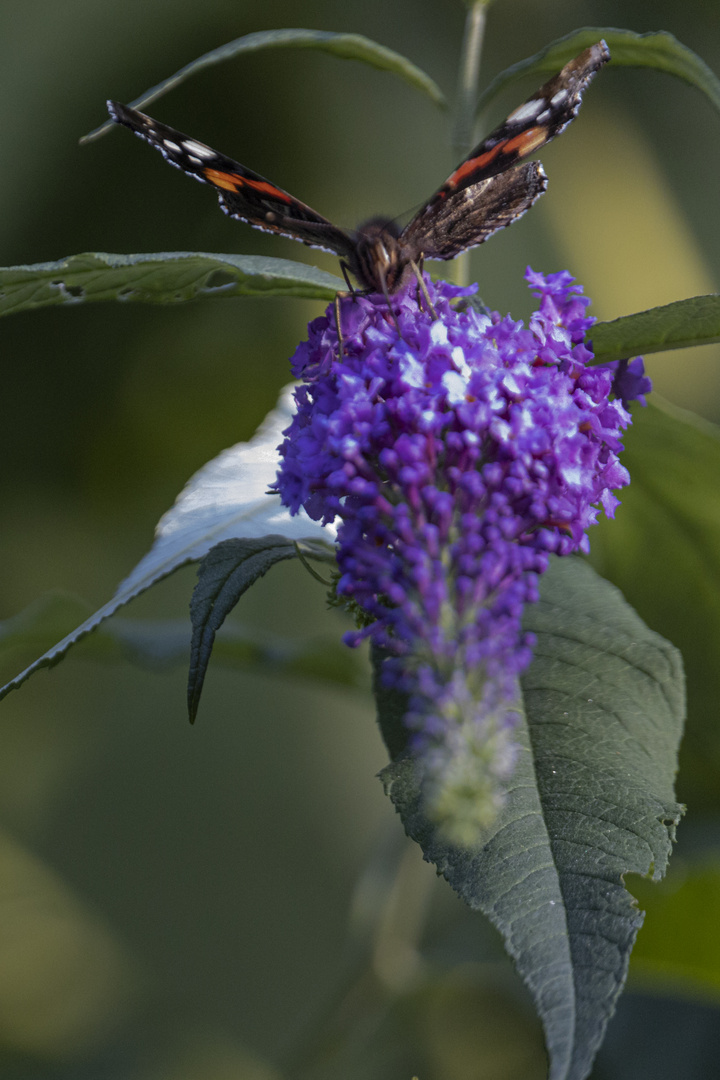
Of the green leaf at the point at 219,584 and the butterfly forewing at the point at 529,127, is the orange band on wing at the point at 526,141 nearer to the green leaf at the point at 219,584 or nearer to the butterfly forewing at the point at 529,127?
the butterfly forewing at the point at 529,127

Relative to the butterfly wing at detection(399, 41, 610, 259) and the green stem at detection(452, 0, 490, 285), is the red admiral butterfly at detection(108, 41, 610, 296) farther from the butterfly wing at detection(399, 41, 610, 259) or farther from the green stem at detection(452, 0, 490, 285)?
the green stem at detection(452, 0, 490, 285)

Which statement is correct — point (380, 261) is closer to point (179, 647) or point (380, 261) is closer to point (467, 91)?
point (467, 91)

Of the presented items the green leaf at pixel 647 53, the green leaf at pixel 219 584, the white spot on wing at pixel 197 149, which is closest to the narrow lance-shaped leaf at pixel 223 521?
the green leaf at pixel 219 584

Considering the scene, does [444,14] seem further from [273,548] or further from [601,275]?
[273,548]

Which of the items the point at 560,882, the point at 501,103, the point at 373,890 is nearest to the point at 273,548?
the point at 560,882

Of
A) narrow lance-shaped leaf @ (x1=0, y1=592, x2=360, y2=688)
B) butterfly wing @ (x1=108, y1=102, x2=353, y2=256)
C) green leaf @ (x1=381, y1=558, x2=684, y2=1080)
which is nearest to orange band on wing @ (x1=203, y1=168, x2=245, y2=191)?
butterfly wing @ (x1=108, y1=102, x2=353, y2=256)
